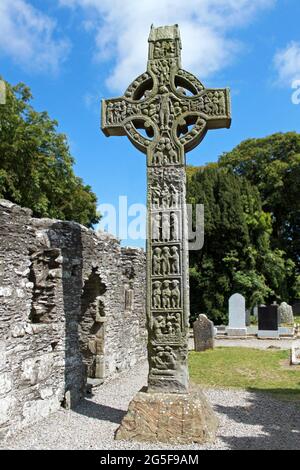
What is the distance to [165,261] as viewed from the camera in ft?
16.9

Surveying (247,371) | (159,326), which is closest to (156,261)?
(159,326)

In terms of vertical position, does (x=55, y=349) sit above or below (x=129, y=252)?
below

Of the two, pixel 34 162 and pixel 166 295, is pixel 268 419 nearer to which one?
pixel 166 295

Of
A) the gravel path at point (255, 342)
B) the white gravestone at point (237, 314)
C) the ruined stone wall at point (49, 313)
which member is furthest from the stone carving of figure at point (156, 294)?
the white gravestone at point (237, 314)

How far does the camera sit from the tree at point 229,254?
20.9 metres

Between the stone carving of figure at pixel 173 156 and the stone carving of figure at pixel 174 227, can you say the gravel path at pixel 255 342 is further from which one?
the stone carving of figure at pixel 173 156

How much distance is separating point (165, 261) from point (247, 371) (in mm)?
5765

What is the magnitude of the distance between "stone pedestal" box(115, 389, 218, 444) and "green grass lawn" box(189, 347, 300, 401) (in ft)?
10.5

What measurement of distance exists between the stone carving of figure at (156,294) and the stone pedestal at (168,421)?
1.05 m

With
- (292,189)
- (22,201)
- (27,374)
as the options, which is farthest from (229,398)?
(292,189)

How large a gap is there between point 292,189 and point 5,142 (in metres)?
19.2
